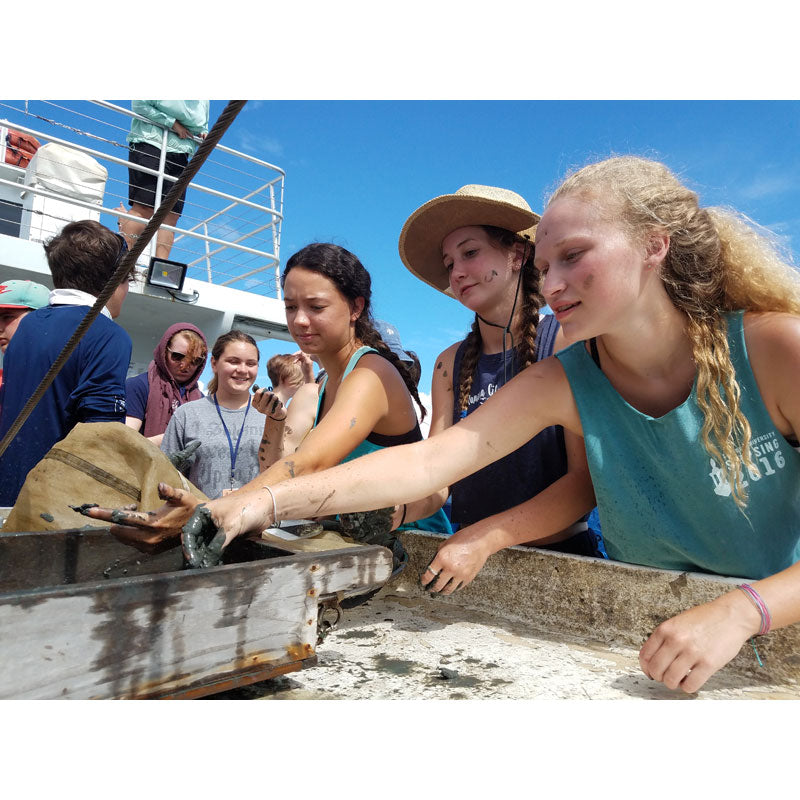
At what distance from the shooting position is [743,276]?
133cm

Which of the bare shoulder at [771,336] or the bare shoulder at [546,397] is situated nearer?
the bare shoulder at [771,336]

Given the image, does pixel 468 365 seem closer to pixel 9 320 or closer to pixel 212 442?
pixel 212 442

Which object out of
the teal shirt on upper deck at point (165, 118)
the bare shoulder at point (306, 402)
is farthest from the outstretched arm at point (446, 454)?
the teal shirt on upper deck at point (165, 118)

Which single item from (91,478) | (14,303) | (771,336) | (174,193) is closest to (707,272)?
(771,336)

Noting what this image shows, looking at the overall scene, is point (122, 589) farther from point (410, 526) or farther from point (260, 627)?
point (410, 526)

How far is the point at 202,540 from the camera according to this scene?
1.13 m

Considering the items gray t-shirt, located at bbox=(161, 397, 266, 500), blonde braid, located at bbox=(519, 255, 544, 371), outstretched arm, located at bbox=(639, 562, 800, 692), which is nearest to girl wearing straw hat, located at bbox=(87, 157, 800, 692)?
outstretched arm, located at bbox=(639, 562, 800, 692)

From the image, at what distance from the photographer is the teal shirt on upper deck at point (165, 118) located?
24.0 ft

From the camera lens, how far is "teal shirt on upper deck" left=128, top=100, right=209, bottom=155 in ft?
24.0

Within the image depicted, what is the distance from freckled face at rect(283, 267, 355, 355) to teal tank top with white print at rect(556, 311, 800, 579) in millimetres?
1000

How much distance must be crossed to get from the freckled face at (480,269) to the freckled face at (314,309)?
0.47 metres

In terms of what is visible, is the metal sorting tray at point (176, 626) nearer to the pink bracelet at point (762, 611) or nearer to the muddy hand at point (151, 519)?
the muddy hand at point (151, 519)

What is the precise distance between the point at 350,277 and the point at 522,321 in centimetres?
69

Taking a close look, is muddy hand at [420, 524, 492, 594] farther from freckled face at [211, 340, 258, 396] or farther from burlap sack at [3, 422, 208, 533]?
freckled face at [211, 340, 258, 396]
